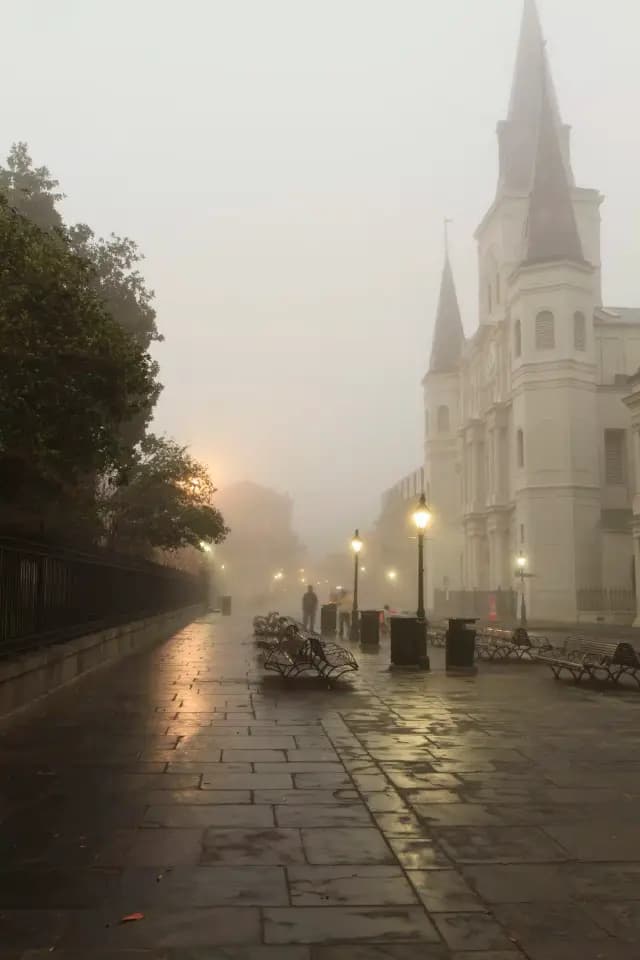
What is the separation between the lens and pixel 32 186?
104ft

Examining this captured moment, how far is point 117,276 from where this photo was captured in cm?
3266

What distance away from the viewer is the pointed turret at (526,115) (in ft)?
217

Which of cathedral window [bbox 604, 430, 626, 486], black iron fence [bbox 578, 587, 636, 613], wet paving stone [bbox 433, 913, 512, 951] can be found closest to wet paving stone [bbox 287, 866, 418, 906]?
wet paving stone [bbox 433, 913, 512, 951]

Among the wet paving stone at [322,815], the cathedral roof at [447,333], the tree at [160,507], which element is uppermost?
the cathedral roof at [447,333]

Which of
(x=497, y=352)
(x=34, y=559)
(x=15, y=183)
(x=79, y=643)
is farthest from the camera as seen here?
(x=497, y=352)

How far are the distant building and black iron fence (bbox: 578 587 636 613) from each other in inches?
3.0

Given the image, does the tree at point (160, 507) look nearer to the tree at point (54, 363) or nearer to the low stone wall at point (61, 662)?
the low stone wall at point (61, 662)

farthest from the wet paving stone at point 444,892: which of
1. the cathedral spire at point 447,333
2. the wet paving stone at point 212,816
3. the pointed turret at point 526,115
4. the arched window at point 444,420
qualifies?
the cathedral spire at point 447,333

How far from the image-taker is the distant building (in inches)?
2068

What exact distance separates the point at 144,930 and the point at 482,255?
2736 inches

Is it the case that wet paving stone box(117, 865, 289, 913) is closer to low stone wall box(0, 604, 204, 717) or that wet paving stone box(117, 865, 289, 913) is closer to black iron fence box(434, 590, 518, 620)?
low stone wall box(0, 604, 204, 717)

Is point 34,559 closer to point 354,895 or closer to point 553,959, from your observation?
point 354,895

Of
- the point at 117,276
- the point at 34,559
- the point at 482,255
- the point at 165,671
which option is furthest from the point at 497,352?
the point at 34,559

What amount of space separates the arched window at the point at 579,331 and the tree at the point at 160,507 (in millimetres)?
29947
